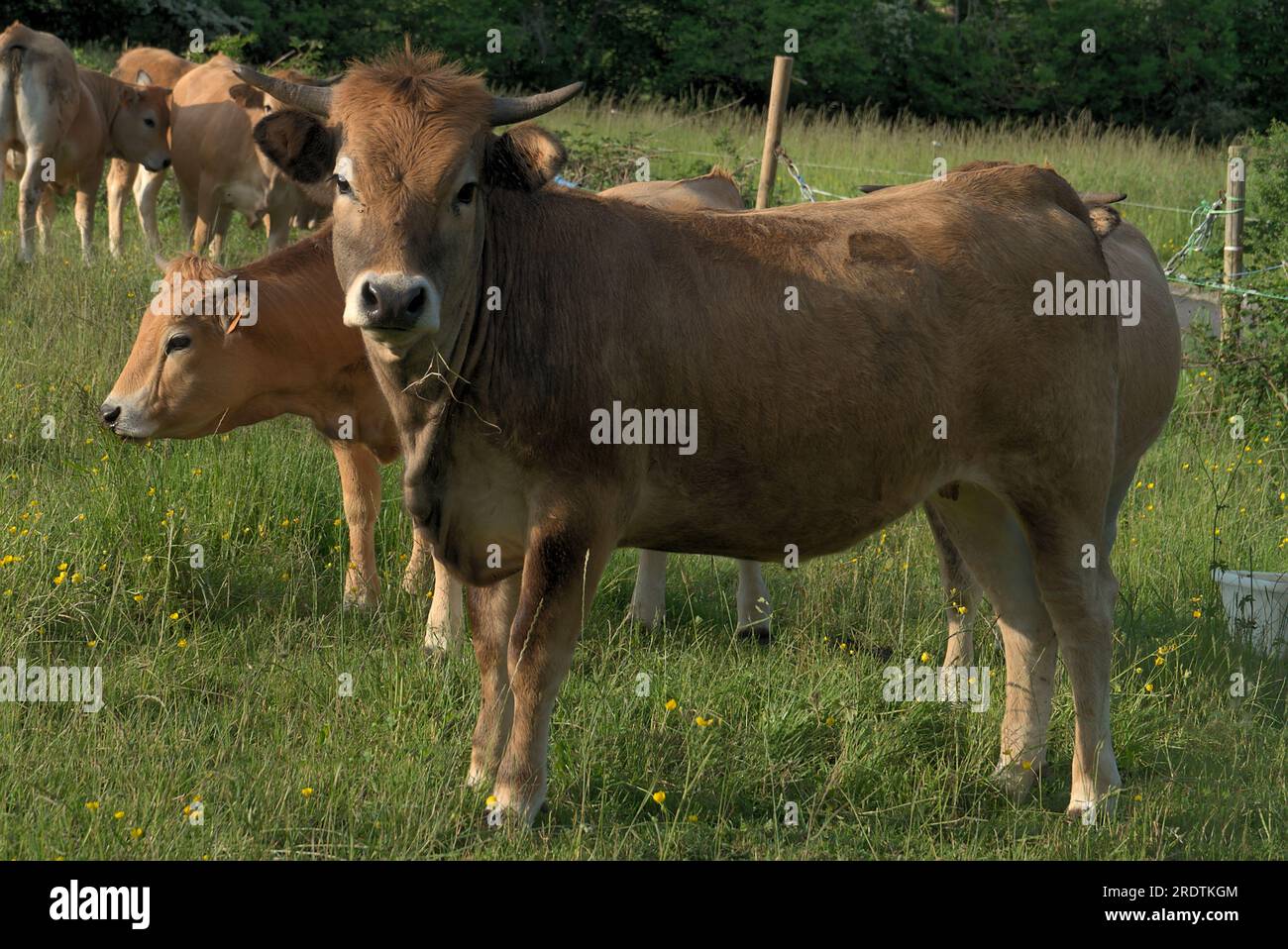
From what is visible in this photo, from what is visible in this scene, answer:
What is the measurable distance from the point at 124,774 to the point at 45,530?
7.00 feet

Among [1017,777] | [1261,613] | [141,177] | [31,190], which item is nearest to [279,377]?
[1017,777]

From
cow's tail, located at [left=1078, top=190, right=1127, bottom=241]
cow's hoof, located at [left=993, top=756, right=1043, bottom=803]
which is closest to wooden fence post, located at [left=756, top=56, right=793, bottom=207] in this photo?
cow's tail, located at [left=1078, top=190, right=1127, bottom=241]

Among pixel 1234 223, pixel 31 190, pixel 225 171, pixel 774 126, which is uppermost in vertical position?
pixel 774 126

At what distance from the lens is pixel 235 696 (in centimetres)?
570

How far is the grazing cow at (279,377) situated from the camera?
256 inches

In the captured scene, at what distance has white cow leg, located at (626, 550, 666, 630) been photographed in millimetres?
7062

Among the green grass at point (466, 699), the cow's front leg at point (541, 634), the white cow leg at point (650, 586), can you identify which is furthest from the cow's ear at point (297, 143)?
the white cow leg at point (650, 586)

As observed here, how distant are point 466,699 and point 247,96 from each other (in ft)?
28.2

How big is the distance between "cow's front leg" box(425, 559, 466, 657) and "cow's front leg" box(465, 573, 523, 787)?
131 cm

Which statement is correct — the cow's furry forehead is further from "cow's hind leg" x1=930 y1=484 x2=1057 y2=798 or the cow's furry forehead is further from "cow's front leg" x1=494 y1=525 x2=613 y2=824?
"cow's hind leg" x1=930 y1=484 x2=1057 y2=798

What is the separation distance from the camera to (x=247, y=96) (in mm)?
12680

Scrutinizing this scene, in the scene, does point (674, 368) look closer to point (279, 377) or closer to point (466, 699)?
point (466, 699)

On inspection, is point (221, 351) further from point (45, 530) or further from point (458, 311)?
point (458, 311)

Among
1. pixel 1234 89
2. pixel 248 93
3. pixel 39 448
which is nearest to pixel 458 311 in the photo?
pixel 39 448
